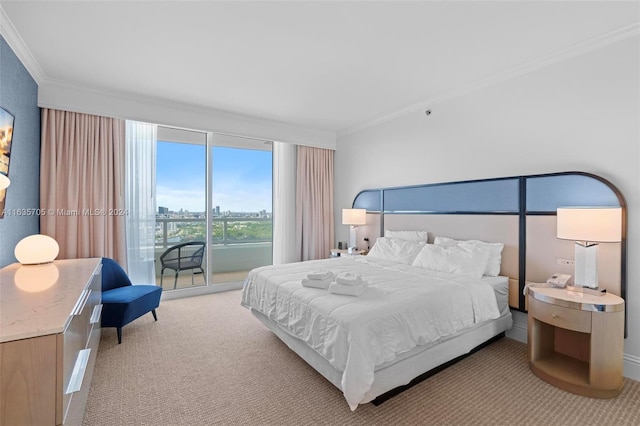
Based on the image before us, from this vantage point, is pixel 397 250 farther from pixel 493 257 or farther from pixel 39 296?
pixel 39 296

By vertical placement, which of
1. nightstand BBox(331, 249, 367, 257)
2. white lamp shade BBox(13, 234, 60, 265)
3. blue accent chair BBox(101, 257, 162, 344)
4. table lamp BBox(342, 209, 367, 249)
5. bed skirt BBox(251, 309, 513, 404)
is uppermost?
table lamp BBox(342, 209, 367, 249)

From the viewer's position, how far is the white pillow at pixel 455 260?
10.2 ft

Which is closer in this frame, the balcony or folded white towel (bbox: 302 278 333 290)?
folded white towel (bbox: 302 278 333 290)

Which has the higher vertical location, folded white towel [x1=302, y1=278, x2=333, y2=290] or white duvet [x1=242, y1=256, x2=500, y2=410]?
folded white towel [x1=302, y1=278, x2=333, y2=290]

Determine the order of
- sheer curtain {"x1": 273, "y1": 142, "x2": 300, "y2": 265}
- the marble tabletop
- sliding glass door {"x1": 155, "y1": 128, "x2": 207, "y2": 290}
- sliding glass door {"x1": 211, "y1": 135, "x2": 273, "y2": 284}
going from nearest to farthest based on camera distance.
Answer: the marble tabletop
sliding glass door {"x1": 155, "y1": 128, "x2": 207, "y2": 290}
sliding glass door {"x1": 211, "y1": 135, "x2": 273, "y2": 284}
sheer curtain {"x1": 273, "y1": 142, "x2": 300, "y2": 265}

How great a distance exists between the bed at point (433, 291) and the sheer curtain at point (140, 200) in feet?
6.55

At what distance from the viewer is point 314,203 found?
18.7ft

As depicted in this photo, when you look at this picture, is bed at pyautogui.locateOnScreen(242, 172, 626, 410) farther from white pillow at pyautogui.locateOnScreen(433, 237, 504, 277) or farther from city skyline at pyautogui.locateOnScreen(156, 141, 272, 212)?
city skyline at pyautogui.locateOnScreen(156, 141, 272, 212)

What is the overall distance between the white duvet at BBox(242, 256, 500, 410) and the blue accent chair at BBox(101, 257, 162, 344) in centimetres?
114

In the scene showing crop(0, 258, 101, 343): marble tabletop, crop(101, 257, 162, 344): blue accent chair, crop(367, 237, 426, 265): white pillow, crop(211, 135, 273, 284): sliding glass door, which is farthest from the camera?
crop(211, 135, 273, 284): sliding glass door

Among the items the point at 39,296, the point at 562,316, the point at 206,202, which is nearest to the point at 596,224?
the point at 562,316

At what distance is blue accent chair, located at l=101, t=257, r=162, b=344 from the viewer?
9.66ft

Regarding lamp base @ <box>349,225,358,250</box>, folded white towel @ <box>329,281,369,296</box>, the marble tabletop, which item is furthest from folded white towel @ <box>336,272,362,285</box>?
lamp base @ <box>349,225,358,250</box>

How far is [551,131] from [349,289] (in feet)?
8.62
